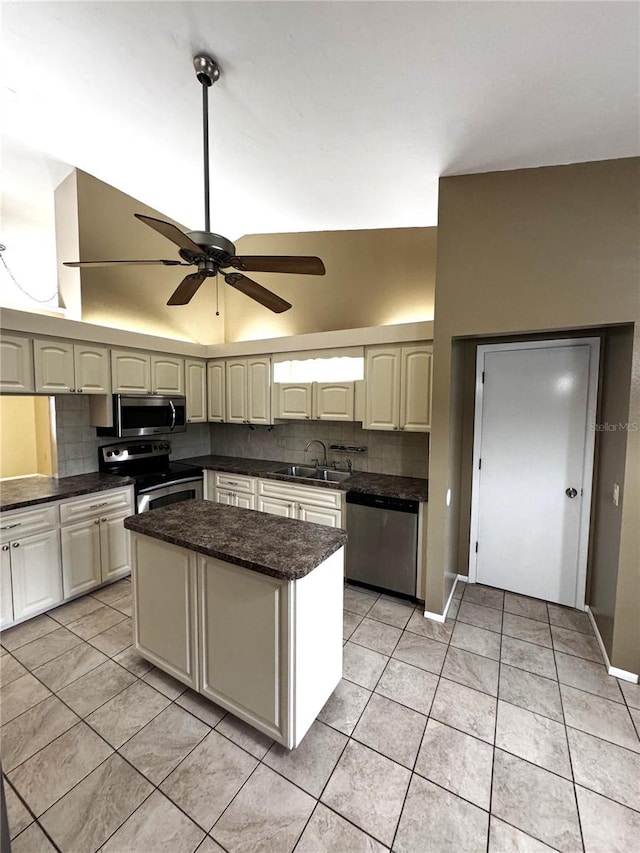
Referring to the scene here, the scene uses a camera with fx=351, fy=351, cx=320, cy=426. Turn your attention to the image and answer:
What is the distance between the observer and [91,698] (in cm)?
189

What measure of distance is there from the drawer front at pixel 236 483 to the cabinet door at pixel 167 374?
105cm

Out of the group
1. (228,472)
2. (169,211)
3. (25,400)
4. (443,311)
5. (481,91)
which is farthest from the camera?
(228,472)

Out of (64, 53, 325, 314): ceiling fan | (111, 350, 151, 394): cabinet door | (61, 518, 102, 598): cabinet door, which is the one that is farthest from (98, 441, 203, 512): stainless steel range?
(64, 53, 325, 314): ceiling fan

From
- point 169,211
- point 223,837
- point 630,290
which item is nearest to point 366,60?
point 630,290

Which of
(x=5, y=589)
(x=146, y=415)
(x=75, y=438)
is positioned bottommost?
(x=5, y=589)

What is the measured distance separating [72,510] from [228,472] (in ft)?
4.64

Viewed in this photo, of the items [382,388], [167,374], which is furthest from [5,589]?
[382,388]

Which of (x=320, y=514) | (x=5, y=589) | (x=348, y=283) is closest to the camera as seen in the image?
(x=5, y=589)

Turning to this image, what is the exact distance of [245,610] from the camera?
161 centimetres

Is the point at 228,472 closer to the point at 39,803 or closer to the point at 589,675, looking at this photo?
the point at 39,803

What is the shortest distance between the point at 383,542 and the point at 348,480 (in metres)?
0.64

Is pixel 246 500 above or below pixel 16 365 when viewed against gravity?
below

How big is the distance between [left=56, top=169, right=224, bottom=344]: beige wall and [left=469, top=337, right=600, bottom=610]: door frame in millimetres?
3269

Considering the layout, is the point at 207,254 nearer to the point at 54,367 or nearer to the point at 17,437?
the point at 54,367
